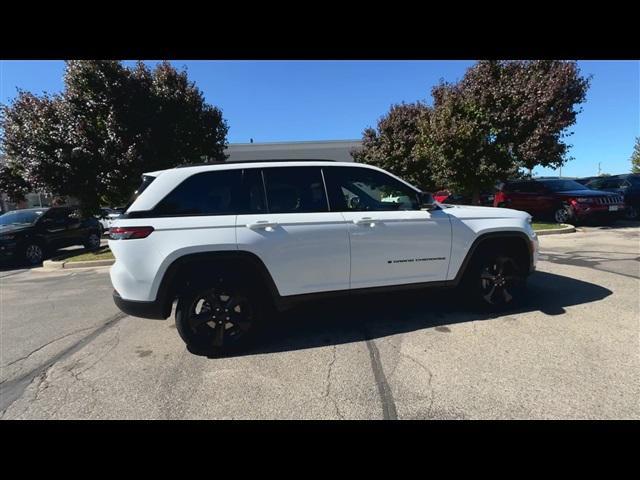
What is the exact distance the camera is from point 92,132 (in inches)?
363

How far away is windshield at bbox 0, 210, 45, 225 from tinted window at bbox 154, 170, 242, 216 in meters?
10.3

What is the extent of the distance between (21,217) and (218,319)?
1135 centimetres

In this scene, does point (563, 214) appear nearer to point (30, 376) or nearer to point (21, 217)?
point (30, 376)

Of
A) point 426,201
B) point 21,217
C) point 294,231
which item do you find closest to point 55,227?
point 21,217

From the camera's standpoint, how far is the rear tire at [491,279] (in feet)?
13.4

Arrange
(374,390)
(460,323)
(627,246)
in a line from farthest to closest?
(627,246), (460,323), (374,390)

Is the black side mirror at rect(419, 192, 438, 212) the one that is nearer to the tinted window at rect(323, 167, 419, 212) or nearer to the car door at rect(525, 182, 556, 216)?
the tinted window at rect(323, 167, 419, 212)

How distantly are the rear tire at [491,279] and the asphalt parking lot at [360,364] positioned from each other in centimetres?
21

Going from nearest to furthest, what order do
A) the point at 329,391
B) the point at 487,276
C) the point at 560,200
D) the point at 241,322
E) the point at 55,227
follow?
the point at 329,391 → the point at 241,322 → the point at 487,276 → the point at 55,227 → the point at 560,200

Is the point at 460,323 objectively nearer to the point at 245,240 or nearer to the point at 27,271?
the point at 245,240

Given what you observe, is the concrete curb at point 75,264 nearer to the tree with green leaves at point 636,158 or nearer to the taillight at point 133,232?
the taillight at point 133,232
